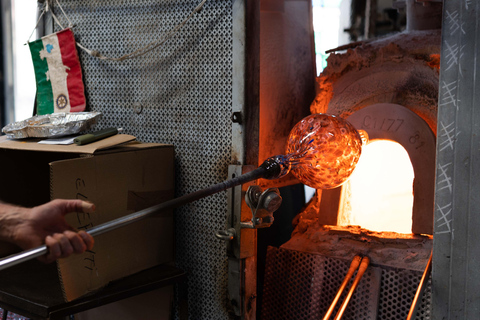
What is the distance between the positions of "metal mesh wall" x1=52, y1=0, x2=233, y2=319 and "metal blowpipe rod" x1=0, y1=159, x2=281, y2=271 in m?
0.36

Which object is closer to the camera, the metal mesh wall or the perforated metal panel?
the perforated metal panel

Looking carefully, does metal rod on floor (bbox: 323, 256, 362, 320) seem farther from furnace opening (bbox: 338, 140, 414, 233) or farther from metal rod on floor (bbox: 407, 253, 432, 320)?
furnace opening (bbox: 338, 140, 414, 233)

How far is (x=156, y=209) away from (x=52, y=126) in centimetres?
71

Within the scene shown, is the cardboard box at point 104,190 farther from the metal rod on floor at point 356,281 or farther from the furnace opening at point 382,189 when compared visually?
the furnace opening at point 382,189

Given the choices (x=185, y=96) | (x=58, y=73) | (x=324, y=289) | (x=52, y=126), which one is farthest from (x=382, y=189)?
(x=58, y=73)

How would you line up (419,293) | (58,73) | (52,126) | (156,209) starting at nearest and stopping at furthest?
(156,209)
(419,293)
(52,126)
(58,73)

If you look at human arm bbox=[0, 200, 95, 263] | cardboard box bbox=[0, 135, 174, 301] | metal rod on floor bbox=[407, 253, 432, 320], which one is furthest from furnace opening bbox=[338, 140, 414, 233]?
human arm bbox=[0, 200, 95, 263]

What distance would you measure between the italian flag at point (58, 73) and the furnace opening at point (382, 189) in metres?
1.50

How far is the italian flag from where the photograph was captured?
2418mm

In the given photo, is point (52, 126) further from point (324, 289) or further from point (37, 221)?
point (324, 289)

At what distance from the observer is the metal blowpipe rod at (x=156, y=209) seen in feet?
4.07

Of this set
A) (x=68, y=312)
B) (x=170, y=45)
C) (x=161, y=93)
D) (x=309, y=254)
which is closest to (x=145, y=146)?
(x=161, y=93)

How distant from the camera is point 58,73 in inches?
96.8

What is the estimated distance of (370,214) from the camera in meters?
2.66
